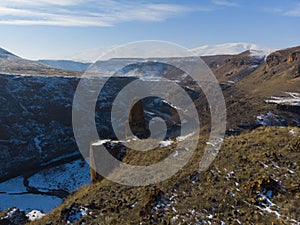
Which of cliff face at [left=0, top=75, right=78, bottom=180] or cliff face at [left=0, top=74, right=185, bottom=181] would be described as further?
cliff face at [left=0, top=74, right=185, bottom=181]

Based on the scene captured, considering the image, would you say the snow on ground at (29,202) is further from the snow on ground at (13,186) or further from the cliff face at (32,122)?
the cliff face at (32,122)

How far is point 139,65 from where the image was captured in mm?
199500

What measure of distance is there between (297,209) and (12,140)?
5016 cm

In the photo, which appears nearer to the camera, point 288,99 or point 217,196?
point 217,196

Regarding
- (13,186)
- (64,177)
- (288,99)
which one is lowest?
(13,186)

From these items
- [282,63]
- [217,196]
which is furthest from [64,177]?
[282,63]

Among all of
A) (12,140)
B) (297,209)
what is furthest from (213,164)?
(12,140)

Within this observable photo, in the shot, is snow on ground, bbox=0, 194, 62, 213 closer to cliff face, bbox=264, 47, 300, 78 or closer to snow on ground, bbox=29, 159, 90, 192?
snow on ground, bbox=29, 159, 90, 192

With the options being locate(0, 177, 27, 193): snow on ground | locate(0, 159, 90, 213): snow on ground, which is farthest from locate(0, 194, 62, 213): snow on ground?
locate(0, 177, 27, 193): snow on ground

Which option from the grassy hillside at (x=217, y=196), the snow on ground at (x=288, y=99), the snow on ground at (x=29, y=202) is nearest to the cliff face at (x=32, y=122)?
the snow on ground at (x=29, y=202)

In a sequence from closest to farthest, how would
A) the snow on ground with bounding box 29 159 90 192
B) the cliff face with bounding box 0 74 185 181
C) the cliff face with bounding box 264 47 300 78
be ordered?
the snow on ground with bounding box 29 159 90 192, the cliff face with bounding box 0 74 185 181, the cliff face with bounding box 264 47 300 78

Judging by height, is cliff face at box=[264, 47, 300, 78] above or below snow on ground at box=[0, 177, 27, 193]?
above

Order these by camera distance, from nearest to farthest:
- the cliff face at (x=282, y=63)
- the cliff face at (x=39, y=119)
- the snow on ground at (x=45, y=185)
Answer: the snow on ground at (x=45, y=185)
the cliff face at (x=39, y=119)
the cliff face at (x=282, y=63)

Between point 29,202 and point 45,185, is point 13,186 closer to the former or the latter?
point 45,185
